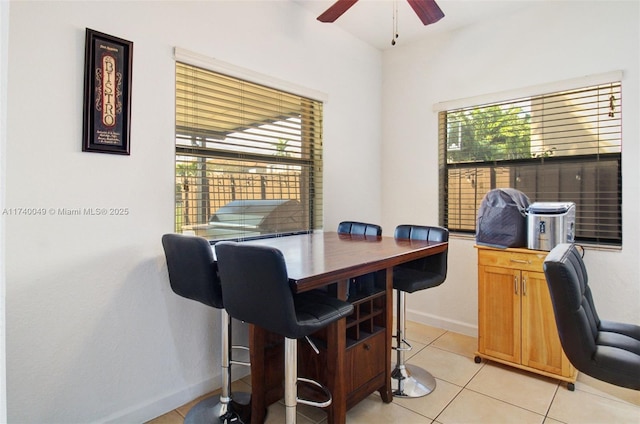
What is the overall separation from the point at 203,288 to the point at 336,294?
0.68 metres

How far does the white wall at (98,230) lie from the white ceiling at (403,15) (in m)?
0.86

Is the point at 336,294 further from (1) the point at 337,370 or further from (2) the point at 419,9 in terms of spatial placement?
(2) the point at 419,9

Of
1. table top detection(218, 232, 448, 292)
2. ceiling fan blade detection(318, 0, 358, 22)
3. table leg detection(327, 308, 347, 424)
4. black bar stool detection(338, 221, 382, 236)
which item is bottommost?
table leg detection(327, 308, 347, 424)

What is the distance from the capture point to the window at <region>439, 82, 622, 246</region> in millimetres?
2602

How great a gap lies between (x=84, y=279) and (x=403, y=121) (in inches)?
121

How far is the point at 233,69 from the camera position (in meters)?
2.39

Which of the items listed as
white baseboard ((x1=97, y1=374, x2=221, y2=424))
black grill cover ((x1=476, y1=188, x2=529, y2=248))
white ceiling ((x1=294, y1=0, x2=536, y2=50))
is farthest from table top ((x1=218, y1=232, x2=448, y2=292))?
white ceiling ((x1=294, y1=0, x2=536, y2=50))

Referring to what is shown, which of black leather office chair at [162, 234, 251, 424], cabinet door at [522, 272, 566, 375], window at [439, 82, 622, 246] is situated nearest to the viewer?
black leather office chair at [162, 234, 251, 424]

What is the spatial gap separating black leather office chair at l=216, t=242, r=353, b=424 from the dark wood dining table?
0.27 ft

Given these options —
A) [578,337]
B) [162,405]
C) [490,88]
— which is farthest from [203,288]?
[490,88]

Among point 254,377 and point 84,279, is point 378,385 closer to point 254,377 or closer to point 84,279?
point 254,377

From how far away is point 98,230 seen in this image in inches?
71.8

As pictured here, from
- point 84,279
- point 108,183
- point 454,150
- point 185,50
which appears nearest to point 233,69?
point 185,50

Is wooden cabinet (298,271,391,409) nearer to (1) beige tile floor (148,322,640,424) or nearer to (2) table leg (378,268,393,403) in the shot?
(2) table leg (378,268,393,403)
